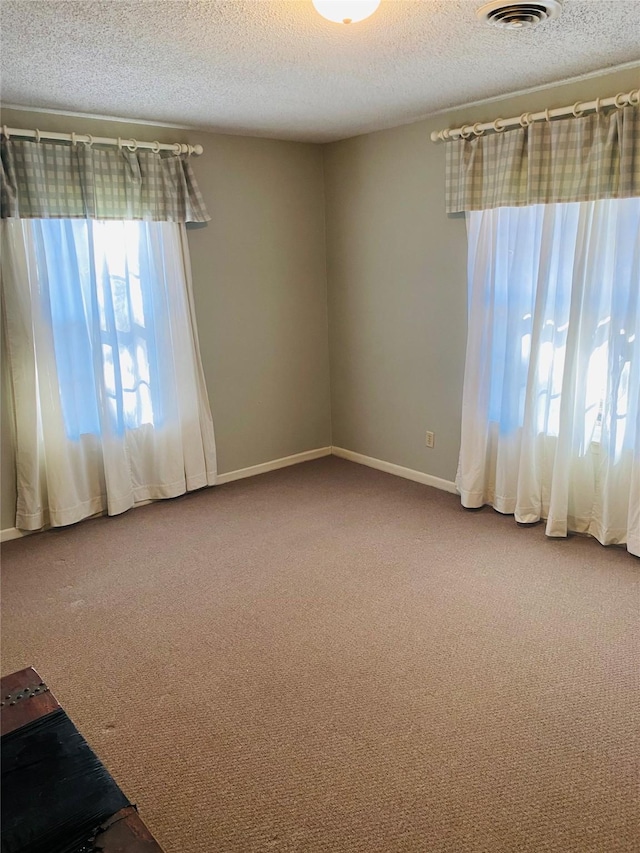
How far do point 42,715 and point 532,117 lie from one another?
3286 mm

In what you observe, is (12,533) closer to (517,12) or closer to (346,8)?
(346,8)

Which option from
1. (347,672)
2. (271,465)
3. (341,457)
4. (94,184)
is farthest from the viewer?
(341,457)

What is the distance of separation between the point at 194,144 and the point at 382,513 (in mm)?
2501

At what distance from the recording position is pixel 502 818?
1813 mm

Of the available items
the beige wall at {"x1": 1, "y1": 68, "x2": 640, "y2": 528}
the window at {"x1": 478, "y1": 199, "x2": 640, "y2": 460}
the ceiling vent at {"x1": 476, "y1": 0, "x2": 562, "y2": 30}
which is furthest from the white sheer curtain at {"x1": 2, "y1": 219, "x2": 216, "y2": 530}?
the ceiling vent at {"x1": 476, "y1": 0, "x2": 562, "y2": 30}

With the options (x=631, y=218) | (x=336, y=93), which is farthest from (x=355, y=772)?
(x=336, y=93)

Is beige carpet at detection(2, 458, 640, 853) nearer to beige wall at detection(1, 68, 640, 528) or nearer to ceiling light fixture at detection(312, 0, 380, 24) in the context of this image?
beige wall at detection(1, 68, 640, 528)

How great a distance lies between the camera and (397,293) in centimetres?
430

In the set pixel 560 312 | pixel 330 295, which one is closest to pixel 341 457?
pixel 330 295

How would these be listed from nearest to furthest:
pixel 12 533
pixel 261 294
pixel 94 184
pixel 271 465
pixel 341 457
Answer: pixel 94 184
pixel 12 533
pixel 261 294
pixel 271 465
pixel 341 457

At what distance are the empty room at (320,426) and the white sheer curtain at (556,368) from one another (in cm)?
2

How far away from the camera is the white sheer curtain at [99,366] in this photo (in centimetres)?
355

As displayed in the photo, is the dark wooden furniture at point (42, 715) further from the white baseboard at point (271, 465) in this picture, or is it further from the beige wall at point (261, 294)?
the beige wall at point (261, 294)

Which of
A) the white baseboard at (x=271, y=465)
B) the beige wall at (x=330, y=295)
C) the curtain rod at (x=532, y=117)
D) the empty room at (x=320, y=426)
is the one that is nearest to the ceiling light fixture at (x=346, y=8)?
the empty room at (x=320, y=426)
